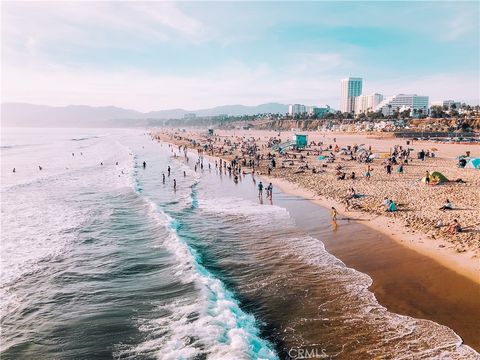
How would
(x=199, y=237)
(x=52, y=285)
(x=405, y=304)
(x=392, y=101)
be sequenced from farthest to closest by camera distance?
(x=392, y=101)
(x=199, y=237)
(x=52, y=285)
(x=405, y=304)

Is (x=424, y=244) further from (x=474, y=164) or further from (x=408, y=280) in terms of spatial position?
(x=474, y=164)

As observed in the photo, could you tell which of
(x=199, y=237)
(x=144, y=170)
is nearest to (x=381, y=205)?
(x=199, y=237)

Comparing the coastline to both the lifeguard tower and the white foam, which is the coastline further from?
the lifeguard tower

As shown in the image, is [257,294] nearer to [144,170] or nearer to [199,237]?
[199,237]

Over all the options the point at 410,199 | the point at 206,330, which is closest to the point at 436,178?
the point at 410,199

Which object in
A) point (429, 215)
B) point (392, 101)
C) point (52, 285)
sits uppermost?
point (392, 101)

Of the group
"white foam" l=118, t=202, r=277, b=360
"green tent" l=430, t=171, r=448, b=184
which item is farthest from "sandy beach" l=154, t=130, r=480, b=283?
"white foam" l=118, t=202, r=277, b=360

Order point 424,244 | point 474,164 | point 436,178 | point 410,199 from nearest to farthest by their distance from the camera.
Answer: point 424,244
point 410,199
point 436,178
point 474,164
